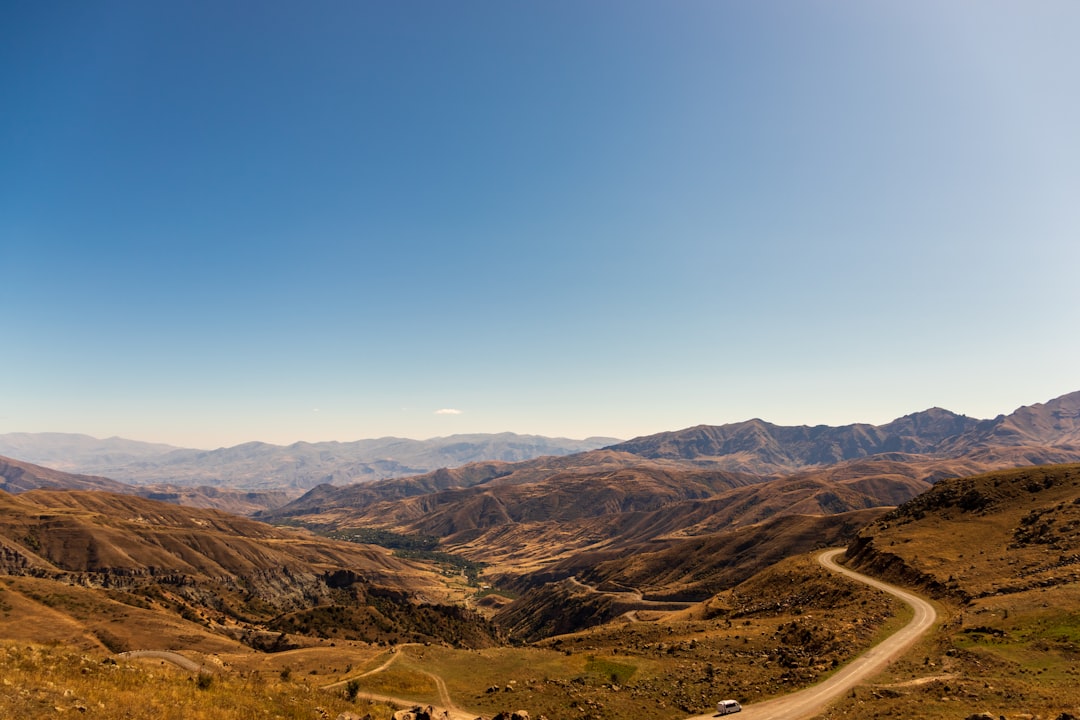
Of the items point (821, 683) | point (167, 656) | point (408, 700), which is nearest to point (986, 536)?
point (821, 683)

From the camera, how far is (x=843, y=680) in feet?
120

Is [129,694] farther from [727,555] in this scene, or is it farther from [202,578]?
[727,555]

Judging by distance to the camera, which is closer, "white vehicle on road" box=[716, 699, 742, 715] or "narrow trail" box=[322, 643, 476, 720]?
"white vehicle on road" box=[716, 699, 742, 715]

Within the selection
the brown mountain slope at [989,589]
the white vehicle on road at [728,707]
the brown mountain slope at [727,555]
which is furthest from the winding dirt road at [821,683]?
the brown mountain slope at [727,555]

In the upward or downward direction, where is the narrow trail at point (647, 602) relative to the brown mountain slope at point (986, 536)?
downward

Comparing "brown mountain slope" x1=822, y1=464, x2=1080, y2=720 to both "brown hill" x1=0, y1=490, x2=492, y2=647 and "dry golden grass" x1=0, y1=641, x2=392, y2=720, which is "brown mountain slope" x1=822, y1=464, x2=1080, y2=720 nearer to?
"dry golden grass" x1=0, y1=641, x2=392, y2=720

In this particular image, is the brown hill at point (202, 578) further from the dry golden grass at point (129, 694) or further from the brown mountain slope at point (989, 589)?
the brown mountain slope at point (989, 589)

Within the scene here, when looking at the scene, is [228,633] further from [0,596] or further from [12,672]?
[12,672]

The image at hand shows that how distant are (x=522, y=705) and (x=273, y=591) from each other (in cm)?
14720

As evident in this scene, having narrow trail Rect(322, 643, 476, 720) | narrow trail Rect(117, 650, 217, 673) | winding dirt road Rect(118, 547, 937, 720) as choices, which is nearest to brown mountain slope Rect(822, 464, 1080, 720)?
winding dirt road Rect(118, 547, 937, 720)

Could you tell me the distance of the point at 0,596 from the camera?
71312 millimetres

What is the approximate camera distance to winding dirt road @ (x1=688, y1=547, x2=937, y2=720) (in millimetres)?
33188

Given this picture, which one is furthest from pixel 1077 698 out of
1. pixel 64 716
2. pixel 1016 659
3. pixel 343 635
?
pixel 343 635

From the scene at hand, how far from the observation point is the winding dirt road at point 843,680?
109 ft
